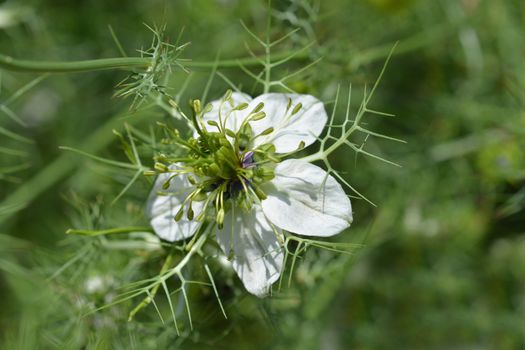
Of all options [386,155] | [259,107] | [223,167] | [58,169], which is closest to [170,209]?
[223,167]

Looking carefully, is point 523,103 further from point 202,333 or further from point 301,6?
point 202,333

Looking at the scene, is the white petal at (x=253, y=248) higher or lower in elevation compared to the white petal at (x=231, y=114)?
lower

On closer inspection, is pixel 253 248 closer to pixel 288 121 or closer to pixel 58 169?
pixel 288 121

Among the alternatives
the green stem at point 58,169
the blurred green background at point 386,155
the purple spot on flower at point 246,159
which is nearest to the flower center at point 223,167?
the purple spot on flower at point 246,159

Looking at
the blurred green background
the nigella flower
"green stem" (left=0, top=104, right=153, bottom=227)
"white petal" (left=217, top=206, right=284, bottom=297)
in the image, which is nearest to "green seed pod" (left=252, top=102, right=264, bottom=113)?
the nigella flower

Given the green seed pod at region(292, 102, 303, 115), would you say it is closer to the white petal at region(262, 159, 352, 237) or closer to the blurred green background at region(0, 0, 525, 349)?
the white petal at region(262, 159, 352, 237)

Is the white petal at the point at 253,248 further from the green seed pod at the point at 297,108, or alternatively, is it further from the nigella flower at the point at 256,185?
the green seed pod at the point at 297,108
